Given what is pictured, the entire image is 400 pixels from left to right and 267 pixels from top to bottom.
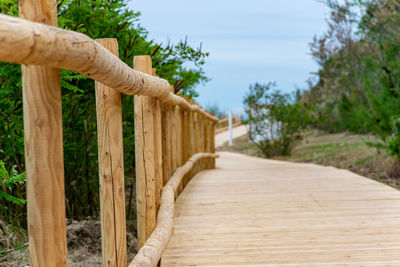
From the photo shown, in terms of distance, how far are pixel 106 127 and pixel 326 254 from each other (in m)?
1.45

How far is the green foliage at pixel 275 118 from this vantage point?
504 inches

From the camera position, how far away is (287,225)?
11.0 ft

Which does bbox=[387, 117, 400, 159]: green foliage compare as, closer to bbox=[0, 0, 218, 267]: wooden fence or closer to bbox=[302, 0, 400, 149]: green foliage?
bbox=[302, 0, 400, 149]: green foliage

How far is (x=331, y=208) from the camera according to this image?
390 centimetres

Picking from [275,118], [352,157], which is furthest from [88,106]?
[275,118]

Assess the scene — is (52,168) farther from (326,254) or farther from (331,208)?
(331,208)

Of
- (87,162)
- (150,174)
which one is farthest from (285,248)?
(87,162)

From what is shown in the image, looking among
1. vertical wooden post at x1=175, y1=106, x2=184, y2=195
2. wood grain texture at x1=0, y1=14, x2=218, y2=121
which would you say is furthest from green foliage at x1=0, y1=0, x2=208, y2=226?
wood grain texture at x1=0, y1=14, x2=218, y2=121

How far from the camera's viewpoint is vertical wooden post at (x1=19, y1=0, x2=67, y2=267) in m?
1.46

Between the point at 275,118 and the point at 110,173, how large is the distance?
11.3 meters

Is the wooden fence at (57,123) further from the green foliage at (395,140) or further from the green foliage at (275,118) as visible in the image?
the green foliage at (275,118)

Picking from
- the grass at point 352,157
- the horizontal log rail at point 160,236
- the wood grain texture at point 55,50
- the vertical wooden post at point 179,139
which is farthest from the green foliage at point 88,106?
the grass at point 352,157

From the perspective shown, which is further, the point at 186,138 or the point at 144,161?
the point at 186,138

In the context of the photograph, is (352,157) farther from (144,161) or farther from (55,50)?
(55,50)
